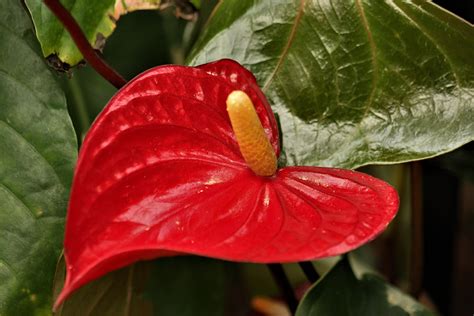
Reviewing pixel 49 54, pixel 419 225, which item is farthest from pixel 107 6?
pixel 419 225

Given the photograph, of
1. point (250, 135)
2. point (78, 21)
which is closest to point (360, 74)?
point (250, 135)

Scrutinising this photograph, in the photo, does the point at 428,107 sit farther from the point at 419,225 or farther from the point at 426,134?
the point at 419,225

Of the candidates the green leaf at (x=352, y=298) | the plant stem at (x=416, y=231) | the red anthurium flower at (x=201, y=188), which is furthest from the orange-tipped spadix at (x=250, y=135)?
the plant stem at (x=416, y=231)

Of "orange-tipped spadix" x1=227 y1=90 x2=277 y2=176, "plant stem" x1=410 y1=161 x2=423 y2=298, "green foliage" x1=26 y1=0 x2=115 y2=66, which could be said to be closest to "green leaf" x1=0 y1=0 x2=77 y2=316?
"green foliage" x1=26 y1=0 x2=115 y2=66

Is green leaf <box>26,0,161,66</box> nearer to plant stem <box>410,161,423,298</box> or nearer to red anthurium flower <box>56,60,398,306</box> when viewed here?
red anthurium flower <box>56,60,398,306</box>

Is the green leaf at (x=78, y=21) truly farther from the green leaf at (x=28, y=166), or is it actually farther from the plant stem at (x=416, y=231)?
the plant stem at (x=416, y=231)

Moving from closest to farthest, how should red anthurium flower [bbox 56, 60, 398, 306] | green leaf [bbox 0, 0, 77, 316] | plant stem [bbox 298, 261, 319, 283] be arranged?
red anthurium flower [bbox 56, 60, 398, 306] < green leaf [bbox 0, 0, 77, 316] < plant stem [bbox 298, 261, 319, 283]

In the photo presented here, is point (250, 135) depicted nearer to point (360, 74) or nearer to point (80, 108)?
point (360, 74)
